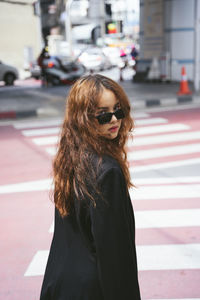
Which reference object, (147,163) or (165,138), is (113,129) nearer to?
(147,163)

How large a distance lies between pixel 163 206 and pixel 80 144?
3504 millimetres

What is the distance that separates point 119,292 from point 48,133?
8020mm

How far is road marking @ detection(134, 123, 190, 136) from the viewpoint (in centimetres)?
930

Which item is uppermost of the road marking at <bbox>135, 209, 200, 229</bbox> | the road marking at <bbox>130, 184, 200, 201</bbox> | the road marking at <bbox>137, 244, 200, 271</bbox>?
the road marking at <bbox>137, 244, 200, 271</bbox>

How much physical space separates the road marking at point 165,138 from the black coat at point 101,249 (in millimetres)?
6465

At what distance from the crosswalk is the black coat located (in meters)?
0.70

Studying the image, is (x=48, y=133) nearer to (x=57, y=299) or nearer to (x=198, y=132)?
(x=198, y=132)

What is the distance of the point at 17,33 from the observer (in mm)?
33094

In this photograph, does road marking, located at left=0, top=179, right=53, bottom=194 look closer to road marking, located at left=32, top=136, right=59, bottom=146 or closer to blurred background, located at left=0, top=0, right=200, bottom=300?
blurred background, located at left=0, top=0, right=200, bottom=300

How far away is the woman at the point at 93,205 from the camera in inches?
62.4

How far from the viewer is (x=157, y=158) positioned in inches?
281

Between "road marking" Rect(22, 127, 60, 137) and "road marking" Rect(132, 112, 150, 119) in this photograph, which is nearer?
"road marking" Rect(22, 127, 60, 137)

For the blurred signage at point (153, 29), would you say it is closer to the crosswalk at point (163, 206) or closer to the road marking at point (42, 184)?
the crosswalk at point (163, 206)

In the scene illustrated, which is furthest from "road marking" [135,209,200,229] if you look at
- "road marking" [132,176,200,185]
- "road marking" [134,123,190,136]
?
"road marking" [134,123,190,136]
